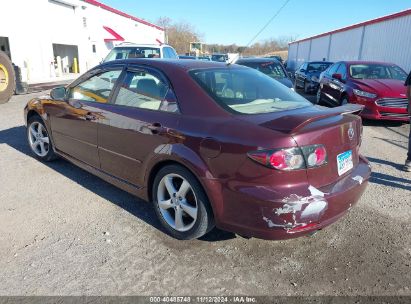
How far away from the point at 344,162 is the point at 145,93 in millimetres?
1961

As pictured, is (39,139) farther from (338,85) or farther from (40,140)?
(338,85)

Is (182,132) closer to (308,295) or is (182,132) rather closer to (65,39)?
(308,295)

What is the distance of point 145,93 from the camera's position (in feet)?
11.6

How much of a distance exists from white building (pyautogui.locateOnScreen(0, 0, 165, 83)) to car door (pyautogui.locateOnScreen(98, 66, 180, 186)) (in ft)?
46.3

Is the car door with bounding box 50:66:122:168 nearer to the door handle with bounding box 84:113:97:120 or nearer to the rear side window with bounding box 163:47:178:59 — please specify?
the door handle with bounding box 84:113:97:120

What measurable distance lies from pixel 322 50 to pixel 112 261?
33434 millimetres

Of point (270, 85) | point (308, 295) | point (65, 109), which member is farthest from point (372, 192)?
point (65, 109)

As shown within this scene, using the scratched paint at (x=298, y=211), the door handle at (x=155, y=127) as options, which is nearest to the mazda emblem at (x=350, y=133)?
the scratched paint at (x=298, y=211)

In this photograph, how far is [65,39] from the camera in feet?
84.6

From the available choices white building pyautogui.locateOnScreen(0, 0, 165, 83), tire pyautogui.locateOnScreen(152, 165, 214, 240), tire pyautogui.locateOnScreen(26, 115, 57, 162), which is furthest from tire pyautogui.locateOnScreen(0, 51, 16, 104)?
tire pyautogui.locateOnScreen(152, 165, 214, 240)

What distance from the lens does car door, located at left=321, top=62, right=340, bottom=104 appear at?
10.3 m

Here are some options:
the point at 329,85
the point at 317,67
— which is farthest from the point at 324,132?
the point at 317,67

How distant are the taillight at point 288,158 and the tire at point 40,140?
3587 mm

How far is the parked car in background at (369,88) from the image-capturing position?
830cm
